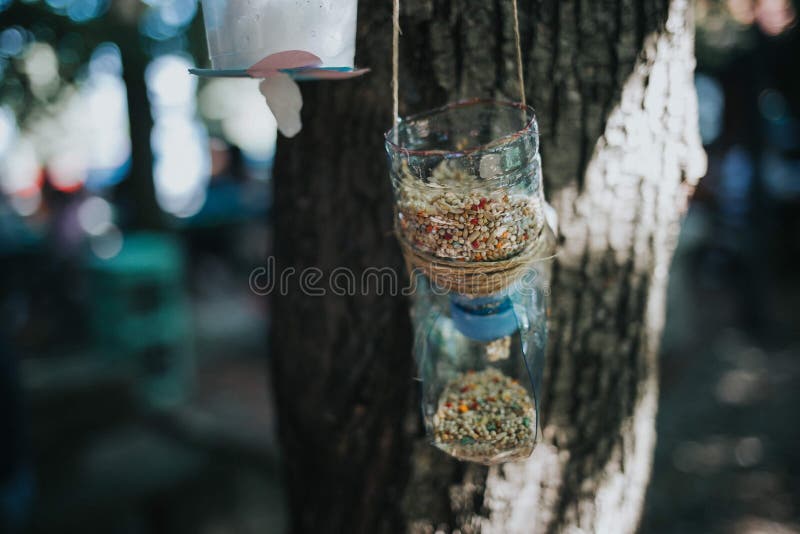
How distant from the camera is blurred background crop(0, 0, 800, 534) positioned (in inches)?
143

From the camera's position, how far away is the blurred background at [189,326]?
143 inches

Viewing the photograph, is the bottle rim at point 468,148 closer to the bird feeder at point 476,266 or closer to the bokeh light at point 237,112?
the bird feeder at point 476,266

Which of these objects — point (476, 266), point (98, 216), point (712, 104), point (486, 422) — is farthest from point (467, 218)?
point (712, 104)

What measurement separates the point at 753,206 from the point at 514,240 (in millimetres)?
5518

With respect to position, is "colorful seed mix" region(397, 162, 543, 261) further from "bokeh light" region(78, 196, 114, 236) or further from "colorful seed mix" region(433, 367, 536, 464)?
"bokeh light" region(78, 196, 114, 236)

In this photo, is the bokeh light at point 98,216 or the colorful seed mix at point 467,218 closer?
the colorful seed mix at point 467,218

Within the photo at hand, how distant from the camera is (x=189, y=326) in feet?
21.2

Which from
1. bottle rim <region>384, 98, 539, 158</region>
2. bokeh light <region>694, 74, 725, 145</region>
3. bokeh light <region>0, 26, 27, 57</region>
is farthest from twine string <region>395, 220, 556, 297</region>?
bokeh light <region>694, 74, 725, 145</region>

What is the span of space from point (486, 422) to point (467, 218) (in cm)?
40

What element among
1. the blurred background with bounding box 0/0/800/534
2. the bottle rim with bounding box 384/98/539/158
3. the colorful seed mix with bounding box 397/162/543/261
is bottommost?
the blurred background with bounding box 0/0/800/534

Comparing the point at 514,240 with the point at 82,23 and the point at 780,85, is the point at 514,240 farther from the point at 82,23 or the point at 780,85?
the point at 780,85

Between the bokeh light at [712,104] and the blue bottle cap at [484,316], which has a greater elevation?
the bokeh light at [712,104]

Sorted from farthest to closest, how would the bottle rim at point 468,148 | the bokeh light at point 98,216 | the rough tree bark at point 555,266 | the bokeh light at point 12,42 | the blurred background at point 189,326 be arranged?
the bokeh light at point 98,216
the bokeh light at point 12,42
the blurred background at point 189,326
the rough tree bark at point 555,266
the bottle rim at point 468,148

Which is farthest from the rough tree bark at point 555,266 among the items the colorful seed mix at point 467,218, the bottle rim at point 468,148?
the colorful seed mix at point 467,218
